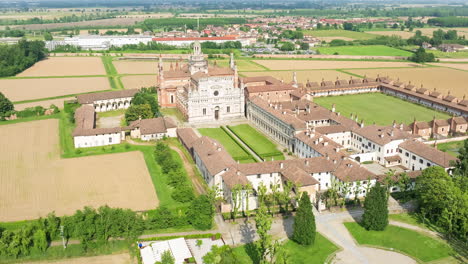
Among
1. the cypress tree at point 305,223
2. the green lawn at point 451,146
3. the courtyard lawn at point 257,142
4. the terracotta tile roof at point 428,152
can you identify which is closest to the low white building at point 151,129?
the courtyard lawn at point 257,142

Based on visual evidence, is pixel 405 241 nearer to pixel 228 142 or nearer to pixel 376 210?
pixel 376 210

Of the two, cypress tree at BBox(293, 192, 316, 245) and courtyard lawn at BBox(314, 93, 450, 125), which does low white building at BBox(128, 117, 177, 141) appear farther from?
cypress tree at BBox(293, 192, 316, 245)

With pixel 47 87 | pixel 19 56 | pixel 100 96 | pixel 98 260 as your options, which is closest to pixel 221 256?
pixel 98 260

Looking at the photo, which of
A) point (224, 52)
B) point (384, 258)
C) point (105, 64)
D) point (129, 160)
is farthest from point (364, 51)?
point (384, 258)

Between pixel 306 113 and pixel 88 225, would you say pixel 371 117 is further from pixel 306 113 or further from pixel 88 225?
pixel 88 225

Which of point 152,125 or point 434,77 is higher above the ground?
point 434,77

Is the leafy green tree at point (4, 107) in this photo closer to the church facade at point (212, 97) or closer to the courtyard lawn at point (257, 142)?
the church facade at point (212, 97)
